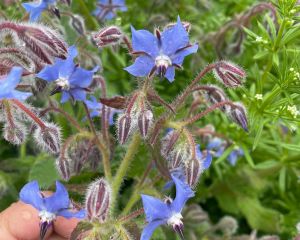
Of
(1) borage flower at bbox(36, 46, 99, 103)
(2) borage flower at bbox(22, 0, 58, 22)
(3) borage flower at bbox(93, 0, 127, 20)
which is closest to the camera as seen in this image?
(1) borage flower at bbox(36, 46, 99, 103)

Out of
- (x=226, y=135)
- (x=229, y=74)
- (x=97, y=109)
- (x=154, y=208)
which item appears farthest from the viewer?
(x=226, y=135)

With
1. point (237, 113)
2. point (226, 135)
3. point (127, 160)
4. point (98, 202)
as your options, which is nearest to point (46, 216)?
point (98, 202)

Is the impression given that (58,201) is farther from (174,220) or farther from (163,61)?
(163,61)

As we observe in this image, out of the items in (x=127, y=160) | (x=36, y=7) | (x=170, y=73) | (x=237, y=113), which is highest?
(x=36, y=7)

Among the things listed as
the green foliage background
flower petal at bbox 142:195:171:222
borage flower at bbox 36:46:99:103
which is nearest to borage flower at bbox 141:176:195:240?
flower petal at bbox 142:195:171:222

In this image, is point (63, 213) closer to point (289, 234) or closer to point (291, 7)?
point (291, 7)

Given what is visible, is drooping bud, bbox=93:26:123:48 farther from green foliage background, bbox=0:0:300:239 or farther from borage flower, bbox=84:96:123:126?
green foliage background, bbox=0:0:300:239
